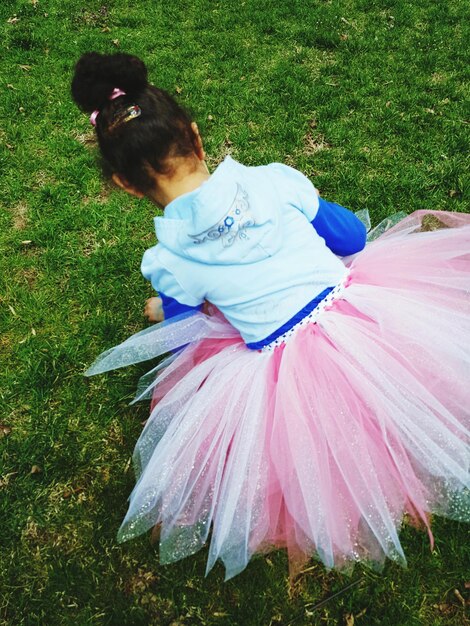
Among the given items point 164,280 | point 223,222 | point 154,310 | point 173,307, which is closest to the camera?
point 223,222

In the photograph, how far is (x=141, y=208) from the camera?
374 cm

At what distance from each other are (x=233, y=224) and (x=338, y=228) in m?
0.67

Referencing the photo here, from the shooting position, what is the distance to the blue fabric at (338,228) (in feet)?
7.34

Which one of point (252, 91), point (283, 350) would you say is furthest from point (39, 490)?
point (252, 91)

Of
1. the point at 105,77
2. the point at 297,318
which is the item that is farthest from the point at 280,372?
the point at 105,77

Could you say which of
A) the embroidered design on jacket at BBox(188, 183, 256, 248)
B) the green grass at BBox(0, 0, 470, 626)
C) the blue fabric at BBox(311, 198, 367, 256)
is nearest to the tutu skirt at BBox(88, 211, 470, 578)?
the blue fabric at BBox(311, 198, 367, 256)

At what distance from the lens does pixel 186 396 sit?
232cm

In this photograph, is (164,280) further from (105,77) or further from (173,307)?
(105,77)

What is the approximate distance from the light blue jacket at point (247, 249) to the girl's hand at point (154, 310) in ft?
3.06

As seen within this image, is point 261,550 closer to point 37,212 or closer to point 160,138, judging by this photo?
point 160,138

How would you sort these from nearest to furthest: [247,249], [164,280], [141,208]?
[247,249] < [164,280] < [141,208]

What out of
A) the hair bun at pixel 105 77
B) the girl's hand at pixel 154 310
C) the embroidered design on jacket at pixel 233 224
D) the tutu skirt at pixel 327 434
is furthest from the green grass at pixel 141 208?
the hair bun at pixel 105 77

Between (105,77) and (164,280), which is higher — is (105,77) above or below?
above

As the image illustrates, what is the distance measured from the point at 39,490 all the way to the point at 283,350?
1.53m
